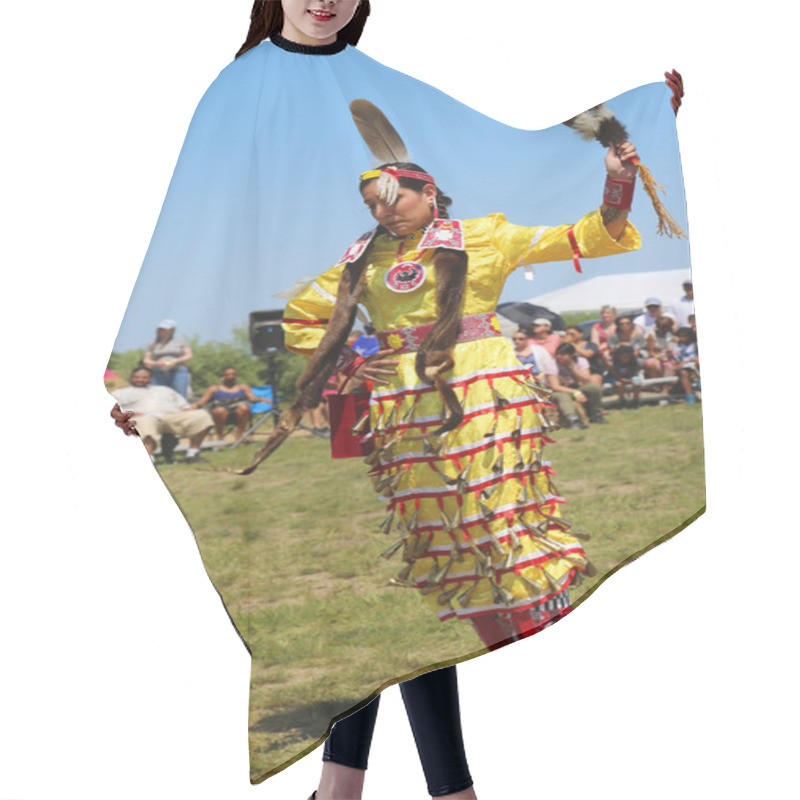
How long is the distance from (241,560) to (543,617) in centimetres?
72

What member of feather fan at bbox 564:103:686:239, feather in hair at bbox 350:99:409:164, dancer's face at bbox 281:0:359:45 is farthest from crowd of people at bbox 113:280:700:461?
dancer's face at bbox 281:0:359:45

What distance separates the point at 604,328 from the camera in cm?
373

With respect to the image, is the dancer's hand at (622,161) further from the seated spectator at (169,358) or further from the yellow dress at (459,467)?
the seated spectator at (169,358)

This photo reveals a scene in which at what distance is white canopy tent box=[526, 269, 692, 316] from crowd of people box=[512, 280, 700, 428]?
0.7 inches

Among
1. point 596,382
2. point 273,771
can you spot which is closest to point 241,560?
point 273,771

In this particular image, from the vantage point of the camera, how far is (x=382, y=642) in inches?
141

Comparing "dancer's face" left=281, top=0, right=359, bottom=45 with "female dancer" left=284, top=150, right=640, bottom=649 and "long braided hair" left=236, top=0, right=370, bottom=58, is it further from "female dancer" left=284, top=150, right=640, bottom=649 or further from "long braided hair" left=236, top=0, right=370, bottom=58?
"female dancer" left=284, top=150, right=640, bottom=649

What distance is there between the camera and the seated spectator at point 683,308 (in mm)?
3752

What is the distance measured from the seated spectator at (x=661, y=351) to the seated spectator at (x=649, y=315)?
0.01 m

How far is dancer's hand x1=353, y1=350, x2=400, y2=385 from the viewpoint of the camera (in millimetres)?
3576

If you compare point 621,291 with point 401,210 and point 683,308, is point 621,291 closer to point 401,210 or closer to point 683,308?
point 683,308

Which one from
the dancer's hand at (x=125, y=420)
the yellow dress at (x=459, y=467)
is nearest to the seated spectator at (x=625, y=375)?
the yellow dress at (x=459, y=467)

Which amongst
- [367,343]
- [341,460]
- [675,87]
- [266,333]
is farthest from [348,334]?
[675,87]

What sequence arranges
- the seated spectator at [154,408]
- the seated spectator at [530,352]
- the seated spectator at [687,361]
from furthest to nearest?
the seated spectator at [687,361], the seated spectator at [530,352], the seated spectator at [154,408]
